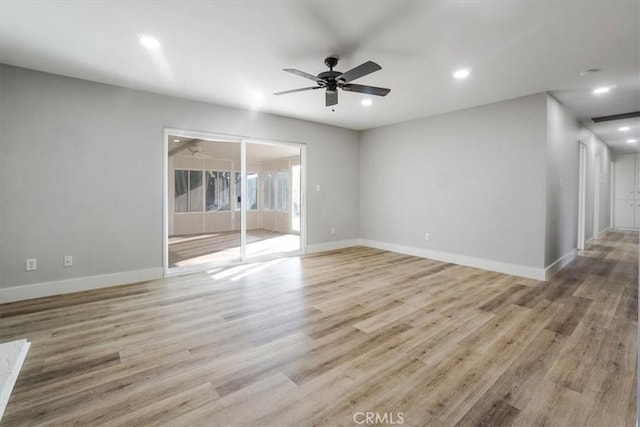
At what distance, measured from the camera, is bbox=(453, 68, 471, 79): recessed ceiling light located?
11.3ft

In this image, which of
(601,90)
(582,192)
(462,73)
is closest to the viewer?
(462,73)

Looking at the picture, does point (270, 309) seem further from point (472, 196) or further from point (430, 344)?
point (472, 196)

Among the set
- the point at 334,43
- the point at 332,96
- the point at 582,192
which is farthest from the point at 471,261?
the point at 334,43

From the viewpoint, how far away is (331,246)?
21.0ft

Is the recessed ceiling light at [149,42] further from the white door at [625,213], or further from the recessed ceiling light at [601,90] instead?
the white door at [625,213]

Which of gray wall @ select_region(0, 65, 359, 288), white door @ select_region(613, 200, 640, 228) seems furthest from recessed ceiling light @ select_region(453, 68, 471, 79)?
white door @ select_region(613, 200, 640, 228)

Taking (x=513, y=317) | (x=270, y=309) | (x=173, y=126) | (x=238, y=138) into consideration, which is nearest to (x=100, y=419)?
(x=270, y=309)

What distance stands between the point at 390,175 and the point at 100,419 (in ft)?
18.7

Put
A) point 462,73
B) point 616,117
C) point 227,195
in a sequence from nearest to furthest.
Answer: point 462,73, point 616,117, point 227,195

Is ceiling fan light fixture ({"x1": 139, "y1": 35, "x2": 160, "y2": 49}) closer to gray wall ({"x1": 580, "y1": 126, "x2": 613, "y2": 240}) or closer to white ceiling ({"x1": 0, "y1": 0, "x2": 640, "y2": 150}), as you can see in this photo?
white ceiling ({"x1": 0, "y1": 0, "x2": 640, "y2": 150})

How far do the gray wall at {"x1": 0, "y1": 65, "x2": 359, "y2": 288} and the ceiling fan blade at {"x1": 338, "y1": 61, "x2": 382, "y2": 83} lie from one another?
267 cm

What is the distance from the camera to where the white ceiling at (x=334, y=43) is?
231 cm

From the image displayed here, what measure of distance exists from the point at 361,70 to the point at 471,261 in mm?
3758

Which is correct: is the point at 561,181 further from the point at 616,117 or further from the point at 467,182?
the point at 616,117
